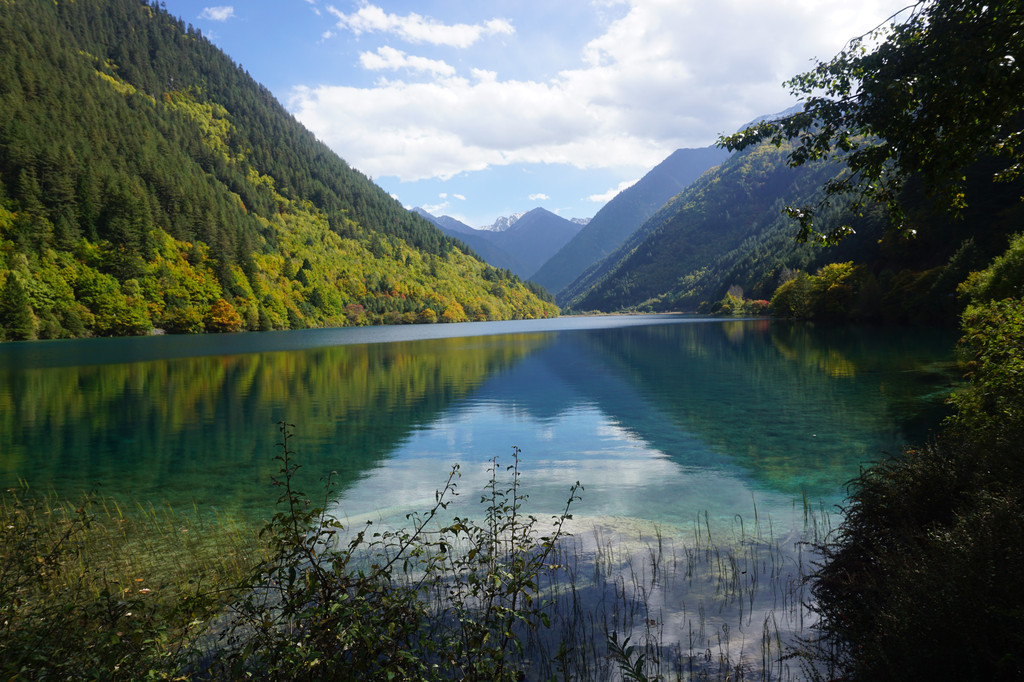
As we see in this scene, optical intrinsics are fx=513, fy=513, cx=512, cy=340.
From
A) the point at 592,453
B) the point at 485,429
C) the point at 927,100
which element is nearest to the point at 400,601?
the point at 927,100

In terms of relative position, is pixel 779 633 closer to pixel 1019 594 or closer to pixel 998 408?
pixel 1019 594

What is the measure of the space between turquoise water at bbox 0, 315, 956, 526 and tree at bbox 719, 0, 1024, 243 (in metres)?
9.14

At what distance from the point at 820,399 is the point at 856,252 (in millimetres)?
127944

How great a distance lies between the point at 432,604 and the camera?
8758 mm

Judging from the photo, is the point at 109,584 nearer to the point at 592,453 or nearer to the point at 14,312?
the point at 592,453

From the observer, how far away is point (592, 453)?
21.5 m

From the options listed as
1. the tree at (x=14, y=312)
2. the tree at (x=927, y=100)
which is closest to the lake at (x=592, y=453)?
the tree at (x=927, y=100)

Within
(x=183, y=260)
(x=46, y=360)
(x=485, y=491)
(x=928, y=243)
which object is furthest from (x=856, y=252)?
(x=183, y=260)

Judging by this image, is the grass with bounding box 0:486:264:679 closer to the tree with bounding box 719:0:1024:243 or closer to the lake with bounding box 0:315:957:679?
the lake with bounding box 0:315:957:679

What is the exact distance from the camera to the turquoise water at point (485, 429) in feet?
54.5

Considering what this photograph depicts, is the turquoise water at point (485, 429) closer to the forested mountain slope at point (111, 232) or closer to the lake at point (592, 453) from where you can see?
the lake at point (592, 453)

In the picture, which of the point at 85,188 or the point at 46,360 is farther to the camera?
the point at 85,188

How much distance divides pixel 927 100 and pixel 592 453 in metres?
16.6

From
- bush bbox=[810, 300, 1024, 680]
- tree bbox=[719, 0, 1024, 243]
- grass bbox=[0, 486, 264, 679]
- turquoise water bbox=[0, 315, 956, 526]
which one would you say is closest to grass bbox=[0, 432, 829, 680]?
grass bbox=[0, 486, 264, 679]
